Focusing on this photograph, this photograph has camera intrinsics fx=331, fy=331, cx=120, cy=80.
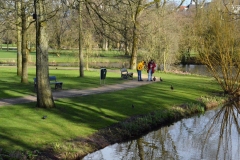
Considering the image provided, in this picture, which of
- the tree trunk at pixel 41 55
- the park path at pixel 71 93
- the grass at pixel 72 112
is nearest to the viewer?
the grass at pixel 72 112

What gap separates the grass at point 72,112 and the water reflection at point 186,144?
1328mm

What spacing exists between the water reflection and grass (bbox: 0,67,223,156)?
133cm

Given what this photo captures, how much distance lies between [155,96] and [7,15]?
957 centimetres

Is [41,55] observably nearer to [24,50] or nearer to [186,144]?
[186,144]

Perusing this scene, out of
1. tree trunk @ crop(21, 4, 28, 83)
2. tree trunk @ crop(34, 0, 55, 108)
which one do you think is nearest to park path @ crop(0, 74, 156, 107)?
tree trunk @ crop(34, 0, 55, 108)

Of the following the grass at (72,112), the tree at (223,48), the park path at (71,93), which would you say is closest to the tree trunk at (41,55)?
the grass at (72,112)

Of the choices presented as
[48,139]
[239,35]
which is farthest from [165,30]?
[48,139]

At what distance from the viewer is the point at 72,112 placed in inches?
548

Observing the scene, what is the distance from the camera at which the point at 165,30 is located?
3744 cm

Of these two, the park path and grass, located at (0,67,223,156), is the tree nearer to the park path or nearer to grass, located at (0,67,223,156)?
grass, located at (0,67,223,156)

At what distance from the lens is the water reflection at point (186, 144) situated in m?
11.2

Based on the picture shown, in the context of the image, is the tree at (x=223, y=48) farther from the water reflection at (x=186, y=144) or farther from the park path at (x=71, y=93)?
the water reflection at (x=186, y=144)

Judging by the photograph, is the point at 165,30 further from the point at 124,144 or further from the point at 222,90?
the point at 124,144

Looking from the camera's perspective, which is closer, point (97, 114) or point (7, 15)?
point (97, 114)
